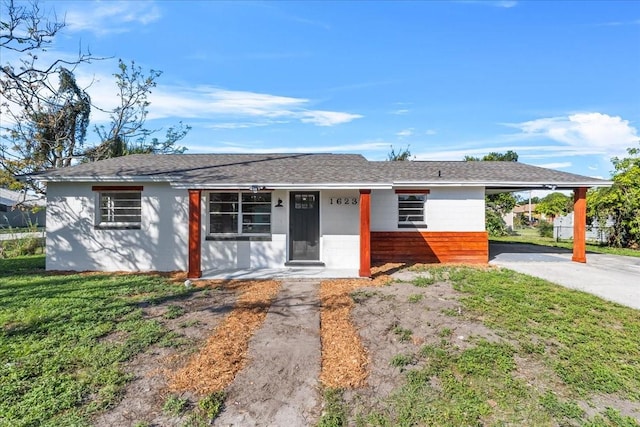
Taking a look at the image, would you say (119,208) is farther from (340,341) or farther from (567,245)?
(567,245)

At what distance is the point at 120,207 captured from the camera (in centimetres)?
992

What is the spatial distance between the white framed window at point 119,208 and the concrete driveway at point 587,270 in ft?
36.6

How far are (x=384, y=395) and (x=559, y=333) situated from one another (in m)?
3.23

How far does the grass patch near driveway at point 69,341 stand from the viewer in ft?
11.0

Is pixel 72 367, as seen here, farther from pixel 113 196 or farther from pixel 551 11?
pixel 551 11

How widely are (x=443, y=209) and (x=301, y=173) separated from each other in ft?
15.9

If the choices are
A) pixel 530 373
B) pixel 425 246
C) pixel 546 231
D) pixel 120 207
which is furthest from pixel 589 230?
pixel 120 207

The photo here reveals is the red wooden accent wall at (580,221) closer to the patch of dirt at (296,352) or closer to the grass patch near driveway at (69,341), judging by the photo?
the patch of dirt at (296,352)

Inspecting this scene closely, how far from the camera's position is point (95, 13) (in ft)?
31.8

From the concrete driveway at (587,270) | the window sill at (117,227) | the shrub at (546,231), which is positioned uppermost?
the window sill at (117,227)

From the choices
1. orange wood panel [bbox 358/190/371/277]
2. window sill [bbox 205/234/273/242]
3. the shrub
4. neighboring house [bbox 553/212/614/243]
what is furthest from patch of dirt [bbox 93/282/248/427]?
the shrub

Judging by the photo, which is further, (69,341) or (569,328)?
(569,328)

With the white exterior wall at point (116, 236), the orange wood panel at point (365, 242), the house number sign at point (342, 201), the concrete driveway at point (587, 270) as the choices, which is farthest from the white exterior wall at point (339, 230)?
the concrete driveway at point (587, 270)

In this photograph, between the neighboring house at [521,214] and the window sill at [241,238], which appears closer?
the window sill at [241,238]
